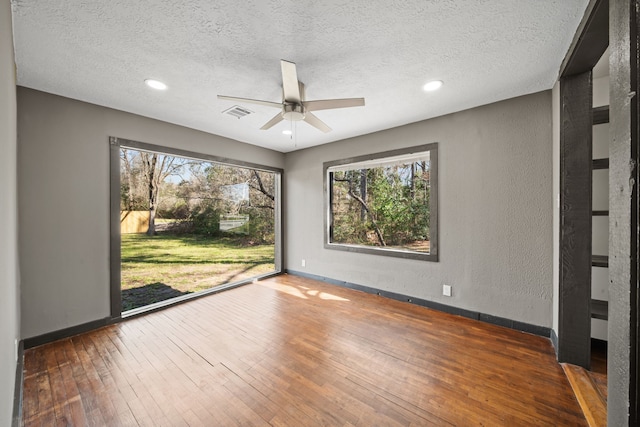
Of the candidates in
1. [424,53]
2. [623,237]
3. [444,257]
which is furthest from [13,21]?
[444,257]

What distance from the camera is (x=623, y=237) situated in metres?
0.82

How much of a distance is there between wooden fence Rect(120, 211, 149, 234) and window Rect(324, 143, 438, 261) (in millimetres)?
2972

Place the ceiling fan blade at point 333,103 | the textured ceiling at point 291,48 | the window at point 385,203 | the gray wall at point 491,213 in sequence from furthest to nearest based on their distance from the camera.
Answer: the window at point 385,203 → the gray wall at point 491,213 → the ceiling fan blade at point 333,103 → the textured ceiling at point 291,48

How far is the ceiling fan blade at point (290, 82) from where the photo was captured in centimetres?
159

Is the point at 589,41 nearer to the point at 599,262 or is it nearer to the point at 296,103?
the point at 599,262

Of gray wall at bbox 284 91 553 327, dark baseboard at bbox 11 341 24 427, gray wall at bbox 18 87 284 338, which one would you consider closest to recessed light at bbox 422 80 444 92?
gray wall at bbox 284 91 553 327

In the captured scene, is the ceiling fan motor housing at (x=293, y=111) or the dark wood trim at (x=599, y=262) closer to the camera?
the dark wood trim at (x=599, y=262)

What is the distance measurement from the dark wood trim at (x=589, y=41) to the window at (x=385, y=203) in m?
1.36

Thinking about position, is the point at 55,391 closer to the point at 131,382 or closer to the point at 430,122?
the point at 131,382

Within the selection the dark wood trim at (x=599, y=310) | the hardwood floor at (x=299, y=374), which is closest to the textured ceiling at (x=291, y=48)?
the dark wood trim at (x=599, y=310)

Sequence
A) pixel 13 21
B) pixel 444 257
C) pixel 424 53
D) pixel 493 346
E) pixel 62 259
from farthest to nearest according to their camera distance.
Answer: pixel 444 257 → pixel 62 259 → pixel 493 346 → pixel 424 53 → pixel 13 21

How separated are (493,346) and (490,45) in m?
2.47

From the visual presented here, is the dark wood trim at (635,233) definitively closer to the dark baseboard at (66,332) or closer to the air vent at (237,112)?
the air vent at (237,112)

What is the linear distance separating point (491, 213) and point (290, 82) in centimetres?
247
